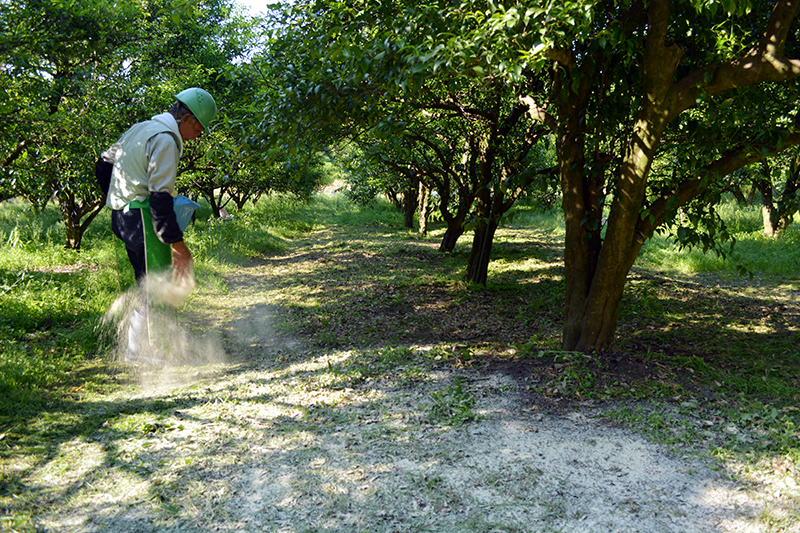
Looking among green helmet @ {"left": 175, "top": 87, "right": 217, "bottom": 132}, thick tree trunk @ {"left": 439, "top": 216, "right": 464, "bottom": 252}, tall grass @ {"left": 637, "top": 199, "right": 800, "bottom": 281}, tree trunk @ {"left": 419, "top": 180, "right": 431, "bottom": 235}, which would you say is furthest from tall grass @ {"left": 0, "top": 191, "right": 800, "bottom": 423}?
tree trunk @ {"left": 419, "top": 180, "right": 431, "bottom": 235}

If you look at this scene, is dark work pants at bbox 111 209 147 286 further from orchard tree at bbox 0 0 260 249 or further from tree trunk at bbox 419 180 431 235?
tree trunk at bbox 419 180 431 235

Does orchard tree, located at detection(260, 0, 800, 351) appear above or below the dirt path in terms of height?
above

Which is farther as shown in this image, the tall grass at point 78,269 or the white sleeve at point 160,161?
the tall grass at point 78,269

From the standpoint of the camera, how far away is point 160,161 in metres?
3.57

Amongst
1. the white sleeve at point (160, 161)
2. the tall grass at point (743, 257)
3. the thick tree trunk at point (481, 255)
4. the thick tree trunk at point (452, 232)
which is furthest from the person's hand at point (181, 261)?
the thick tree trunk at point (452, 232)

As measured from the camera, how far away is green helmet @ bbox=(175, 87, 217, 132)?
383cm

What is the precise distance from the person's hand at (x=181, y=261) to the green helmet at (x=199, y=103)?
38.4 inches

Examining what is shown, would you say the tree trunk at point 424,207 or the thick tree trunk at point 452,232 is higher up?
the tree trunk at point 424,207

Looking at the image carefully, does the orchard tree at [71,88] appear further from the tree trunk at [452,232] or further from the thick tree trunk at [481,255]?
the tree trunk at [452,232]

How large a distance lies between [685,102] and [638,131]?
34 cm

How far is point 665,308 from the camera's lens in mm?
6312

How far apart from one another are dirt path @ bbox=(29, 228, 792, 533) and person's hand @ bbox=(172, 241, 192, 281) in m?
0.82

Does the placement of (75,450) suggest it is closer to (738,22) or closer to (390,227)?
(738,22)

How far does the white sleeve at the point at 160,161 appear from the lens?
140 inches
